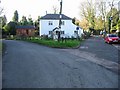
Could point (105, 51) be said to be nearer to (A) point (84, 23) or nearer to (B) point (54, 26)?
(B) point (54, 26)

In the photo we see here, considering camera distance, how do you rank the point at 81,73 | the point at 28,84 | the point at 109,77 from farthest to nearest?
1. the point at 81,73
2. the point at 109,77
3. the point at 28,84

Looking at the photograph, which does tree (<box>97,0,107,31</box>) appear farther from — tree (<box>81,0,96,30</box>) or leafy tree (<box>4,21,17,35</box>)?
leafy tree (<box>4,21,17,35</box>)

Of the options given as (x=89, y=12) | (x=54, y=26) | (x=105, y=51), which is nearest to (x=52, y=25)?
(x=54, y=26)

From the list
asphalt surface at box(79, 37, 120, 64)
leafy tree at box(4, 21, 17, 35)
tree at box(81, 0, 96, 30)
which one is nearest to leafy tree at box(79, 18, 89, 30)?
tree at box(81, 0, 96, 30)

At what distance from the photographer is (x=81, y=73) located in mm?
12977

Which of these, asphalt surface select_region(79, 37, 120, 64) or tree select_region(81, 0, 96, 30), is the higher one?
tree select_region(81, 0, 96, 30)

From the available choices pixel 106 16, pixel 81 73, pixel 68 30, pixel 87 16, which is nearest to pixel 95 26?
pixel 87 16

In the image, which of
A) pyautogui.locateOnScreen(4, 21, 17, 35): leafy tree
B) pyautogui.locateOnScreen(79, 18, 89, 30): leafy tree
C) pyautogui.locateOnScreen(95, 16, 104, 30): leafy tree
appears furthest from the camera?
pyautogui.locateOnScreen(4, 21, 17, 35): leafy tree

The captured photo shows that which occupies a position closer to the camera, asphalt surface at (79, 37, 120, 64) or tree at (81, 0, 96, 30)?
asphalt surface at (79, 37, 120, 64)

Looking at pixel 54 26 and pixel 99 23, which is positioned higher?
pixel 99 23

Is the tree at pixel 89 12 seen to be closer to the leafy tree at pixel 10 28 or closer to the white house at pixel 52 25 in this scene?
the white house at pixel 52 25

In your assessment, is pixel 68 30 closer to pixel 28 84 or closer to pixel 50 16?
pixel 50 16

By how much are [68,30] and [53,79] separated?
63926 millimetres

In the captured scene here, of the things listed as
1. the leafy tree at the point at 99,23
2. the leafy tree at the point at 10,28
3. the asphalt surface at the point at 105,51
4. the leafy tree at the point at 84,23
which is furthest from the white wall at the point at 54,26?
the asphalt surface at the point at 105,51
